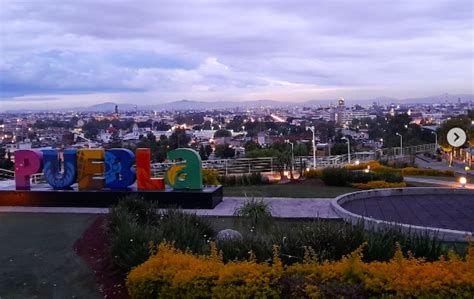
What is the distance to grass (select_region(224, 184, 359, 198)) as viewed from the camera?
20.1 metres

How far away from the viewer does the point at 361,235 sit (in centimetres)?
824

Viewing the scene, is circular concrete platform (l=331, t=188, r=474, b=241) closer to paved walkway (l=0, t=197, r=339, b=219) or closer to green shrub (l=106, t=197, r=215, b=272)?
paved walkway (l=0, t=197, r=339, b=219)

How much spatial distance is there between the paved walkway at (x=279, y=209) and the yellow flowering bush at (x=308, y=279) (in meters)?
8.30

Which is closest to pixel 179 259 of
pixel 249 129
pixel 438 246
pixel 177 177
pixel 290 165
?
pixel 438 246

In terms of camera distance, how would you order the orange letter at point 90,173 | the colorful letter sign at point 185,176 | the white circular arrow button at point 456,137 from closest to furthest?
the colorful letter sign at point 185,176
the orange letter at point 90,173
the white circular arrow button at point 456,137

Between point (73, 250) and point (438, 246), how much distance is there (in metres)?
8.15

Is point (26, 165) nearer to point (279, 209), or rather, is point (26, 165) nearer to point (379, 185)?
point (279, 209)

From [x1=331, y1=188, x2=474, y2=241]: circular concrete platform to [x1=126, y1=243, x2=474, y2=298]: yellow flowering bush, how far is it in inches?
224

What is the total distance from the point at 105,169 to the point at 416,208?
11153mm

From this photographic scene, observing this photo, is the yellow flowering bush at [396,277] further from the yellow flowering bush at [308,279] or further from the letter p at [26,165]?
the letter p at [26,165]

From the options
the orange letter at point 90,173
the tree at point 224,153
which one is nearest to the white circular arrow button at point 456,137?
the tree at point 224,153

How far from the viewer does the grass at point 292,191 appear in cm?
2008

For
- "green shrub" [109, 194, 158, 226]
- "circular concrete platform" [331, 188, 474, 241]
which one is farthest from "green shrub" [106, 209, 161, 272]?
"circular concrete platform" [331, 188, 474, 241]

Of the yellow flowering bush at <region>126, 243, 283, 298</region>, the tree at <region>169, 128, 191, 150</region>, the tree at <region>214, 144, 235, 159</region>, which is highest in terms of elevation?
the yellow flowering bush at <region>126, 243, 283, 298</region>
